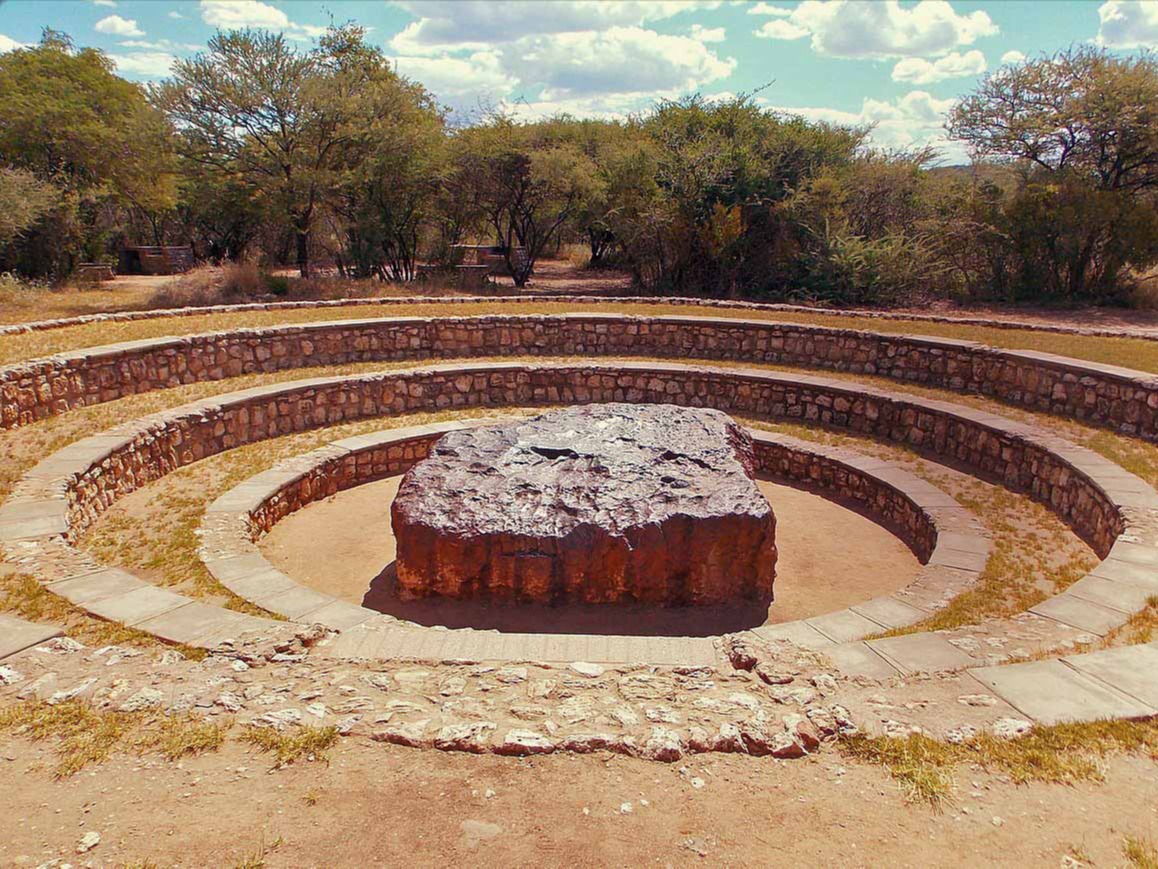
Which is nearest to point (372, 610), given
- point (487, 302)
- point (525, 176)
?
point (487, 302)

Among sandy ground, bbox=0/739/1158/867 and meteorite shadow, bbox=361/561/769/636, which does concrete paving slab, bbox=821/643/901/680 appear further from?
meteorite shadow, bbox=361/561/769/636

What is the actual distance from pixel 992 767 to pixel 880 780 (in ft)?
1.57

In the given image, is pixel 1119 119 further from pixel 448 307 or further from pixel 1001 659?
pixel 1001 659

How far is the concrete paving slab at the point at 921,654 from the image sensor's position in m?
3.91

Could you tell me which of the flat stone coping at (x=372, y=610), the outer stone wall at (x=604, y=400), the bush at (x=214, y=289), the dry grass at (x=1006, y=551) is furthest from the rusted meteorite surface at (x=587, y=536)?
the bush at (x=214, y=289)

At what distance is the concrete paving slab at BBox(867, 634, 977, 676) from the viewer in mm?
3906

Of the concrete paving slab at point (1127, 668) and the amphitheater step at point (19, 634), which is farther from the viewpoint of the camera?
the amphitheater step at point (19, 634)

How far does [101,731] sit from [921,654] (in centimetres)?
402

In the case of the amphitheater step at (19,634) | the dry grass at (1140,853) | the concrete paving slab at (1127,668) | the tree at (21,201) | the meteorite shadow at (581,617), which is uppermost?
the tree at (21,201)

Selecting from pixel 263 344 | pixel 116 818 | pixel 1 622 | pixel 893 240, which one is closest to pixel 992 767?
pixel 116 818

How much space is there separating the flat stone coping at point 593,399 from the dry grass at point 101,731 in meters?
0.97

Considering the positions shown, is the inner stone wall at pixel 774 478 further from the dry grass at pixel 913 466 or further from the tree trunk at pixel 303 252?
the tree trunk at pixel 303 252

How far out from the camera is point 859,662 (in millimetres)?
3986

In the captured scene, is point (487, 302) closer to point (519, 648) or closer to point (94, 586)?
point (94, 586)
